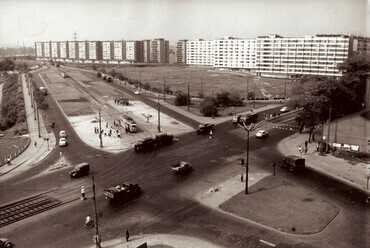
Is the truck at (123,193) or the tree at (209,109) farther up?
the tree at (209,109)

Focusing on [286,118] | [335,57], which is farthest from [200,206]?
[335,57]

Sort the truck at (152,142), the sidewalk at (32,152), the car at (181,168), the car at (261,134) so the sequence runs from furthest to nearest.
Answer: the car at (261,134)
the truck at (152,142)
the sidewalk at (32,152)
the car at (181,168)

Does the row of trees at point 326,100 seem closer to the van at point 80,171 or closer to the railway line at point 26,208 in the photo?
the van at point 80,171

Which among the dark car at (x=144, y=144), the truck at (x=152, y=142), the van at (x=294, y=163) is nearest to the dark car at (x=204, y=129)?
the truck at (x=152, y=142)

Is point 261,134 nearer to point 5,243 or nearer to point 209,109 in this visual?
point 209,109

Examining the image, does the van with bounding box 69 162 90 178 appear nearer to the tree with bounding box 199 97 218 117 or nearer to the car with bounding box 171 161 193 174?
the car with bounding box 171 161 193 174

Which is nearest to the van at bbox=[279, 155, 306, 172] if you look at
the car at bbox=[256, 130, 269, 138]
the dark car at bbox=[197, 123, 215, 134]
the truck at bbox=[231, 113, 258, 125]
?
the car at bbox=[256, 130, 269, 138]
